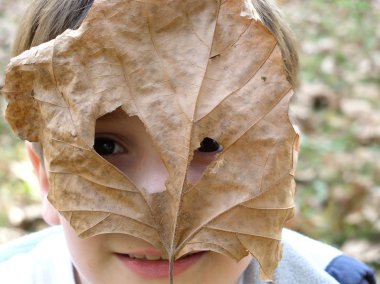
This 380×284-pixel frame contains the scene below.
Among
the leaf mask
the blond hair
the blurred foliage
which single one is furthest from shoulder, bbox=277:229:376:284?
Result: the leaf mask

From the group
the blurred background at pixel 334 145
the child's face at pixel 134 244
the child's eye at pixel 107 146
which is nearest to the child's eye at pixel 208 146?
the child's face at pixel 134 244

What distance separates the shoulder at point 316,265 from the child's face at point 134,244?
1.65 feet

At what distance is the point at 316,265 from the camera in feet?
5.59

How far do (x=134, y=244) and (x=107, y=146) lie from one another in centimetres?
21

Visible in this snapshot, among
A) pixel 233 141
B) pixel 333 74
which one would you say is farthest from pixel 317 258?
pixel 333 74

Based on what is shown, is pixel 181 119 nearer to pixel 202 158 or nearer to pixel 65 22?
pixel 202 158

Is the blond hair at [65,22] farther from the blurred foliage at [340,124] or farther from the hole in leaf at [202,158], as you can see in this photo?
the blurred foliage at [340,124]

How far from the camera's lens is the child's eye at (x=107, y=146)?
1.18 meters

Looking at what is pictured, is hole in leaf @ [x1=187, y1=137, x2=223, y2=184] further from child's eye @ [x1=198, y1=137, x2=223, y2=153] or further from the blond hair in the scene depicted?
the blond hair

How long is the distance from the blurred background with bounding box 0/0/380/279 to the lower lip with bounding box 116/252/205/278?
1.33 metres

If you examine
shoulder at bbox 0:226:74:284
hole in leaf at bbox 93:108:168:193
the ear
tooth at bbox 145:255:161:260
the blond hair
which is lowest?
shoulder at bbox 0:226:74:284

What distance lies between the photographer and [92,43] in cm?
92

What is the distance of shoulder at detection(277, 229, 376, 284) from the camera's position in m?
1.65

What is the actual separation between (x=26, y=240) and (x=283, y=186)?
3.82ft
